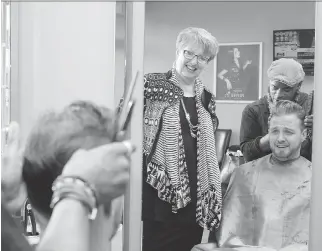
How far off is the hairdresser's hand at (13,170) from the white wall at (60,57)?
1.9 inches

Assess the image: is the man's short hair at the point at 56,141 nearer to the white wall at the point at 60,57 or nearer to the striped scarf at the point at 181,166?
the white wall at the point at 60,57

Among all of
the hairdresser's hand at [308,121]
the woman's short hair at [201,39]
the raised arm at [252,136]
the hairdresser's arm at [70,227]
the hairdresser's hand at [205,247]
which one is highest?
the woman's short hair at [201,39]

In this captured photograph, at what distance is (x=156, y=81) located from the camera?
1589 mm

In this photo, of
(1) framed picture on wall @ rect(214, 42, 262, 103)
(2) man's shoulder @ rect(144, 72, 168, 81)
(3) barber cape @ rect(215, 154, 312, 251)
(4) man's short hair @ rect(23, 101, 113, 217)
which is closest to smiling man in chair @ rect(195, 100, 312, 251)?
(3) barber cape @ rect(215, 154, 312, 251)

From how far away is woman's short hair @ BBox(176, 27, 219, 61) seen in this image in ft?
5.11

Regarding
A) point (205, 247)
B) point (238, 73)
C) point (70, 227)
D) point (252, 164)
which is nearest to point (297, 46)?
point (238, 73)

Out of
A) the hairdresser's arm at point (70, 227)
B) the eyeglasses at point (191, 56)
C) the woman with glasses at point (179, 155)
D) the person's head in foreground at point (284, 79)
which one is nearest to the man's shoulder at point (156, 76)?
the woman with glasses at point (179, 155)

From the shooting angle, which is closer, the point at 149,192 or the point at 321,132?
the point at 321,132

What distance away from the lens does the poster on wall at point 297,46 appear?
1470 millimetres

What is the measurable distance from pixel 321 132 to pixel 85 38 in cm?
93

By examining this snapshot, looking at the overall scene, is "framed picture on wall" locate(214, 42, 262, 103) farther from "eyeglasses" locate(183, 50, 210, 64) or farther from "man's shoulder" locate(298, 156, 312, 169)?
"man's shoulder" locate(298, 156, 312, 169)

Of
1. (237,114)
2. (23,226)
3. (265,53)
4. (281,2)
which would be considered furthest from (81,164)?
(281,2)

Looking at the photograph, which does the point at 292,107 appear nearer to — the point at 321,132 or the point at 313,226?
the point at 321,132

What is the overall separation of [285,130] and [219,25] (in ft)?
1.50
